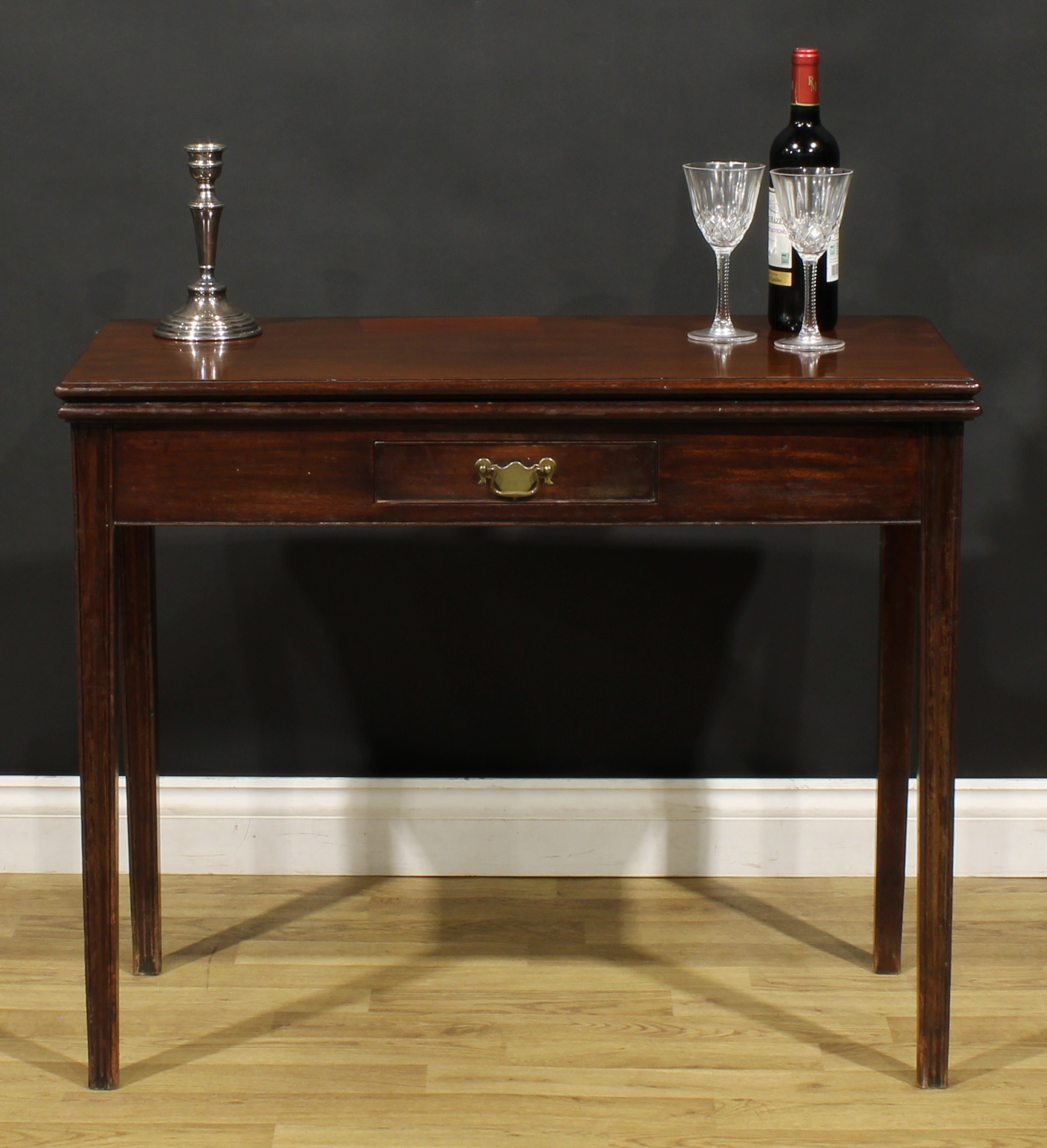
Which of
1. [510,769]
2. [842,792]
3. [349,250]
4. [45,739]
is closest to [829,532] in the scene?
[842,792]

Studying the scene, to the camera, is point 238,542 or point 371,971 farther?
point 238,542

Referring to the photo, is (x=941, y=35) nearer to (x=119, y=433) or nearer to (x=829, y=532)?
(x=829, y=532)

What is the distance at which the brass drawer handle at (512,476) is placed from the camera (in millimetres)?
1737

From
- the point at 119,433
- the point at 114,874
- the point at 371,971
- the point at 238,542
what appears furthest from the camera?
the point at 238,542

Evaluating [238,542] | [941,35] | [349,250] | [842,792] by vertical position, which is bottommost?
[842,792]

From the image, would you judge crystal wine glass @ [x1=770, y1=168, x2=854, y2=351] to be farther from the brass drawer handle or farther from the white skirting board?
the white skirting board

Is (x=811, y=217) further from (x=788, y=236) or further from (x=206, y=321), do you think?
(x=206, y=321)

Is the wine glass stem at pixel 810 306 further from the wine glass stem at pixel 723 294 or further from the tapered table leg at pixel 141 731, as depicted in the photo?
the tapered table leg at pixel 141 731

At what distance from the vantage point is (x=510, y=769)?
244 centimetres

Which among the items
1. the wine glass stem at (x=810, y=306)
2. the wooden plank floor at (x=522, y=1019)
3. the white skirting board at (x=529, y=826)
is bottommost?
the wooden plank floor at (x=522, y=1019)

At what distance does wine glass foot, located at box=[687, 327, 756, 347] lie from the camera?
1904 millimetres

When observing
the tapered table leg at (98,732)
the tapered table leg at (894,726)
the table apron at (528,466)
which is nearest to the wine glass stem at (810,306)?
the table apron at (528,466)

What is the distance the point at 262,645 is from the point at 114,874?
579 mm

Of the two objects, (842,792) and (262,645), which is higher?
(262,645)
